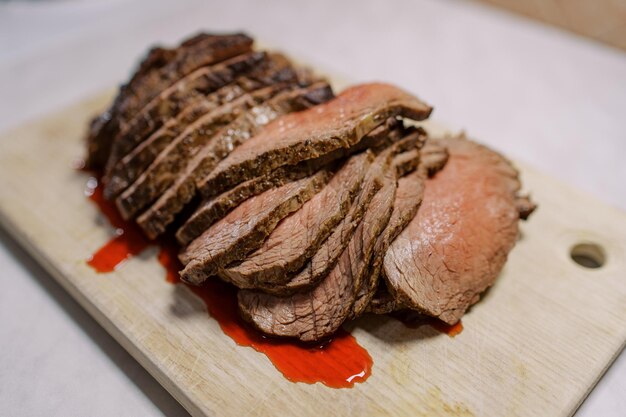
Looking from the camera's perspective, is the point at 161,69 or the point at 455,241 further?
the point at 161,69

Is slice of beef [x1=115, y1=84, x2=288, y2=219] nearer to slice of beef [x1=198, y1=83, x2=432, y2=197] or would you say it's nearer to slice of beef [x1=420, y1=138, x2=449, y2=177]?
slice of beef [x1=198, y1=83, x2=432, y2=197]

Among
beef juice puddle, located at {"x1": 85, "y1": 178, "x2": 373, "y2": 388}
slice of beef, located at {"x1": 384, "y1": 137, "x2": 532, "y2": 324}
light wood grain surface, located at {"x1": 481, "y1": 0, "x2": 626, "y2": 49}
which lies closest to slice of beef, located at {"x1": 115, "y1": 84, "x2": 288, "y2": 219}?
beef juice puddle, located at {"x1": 85, "y1": 178, "x2": 373, "y2": 388}

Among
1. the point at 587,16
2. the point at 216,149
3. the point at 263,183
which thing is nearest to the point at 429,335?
the point at 263,183

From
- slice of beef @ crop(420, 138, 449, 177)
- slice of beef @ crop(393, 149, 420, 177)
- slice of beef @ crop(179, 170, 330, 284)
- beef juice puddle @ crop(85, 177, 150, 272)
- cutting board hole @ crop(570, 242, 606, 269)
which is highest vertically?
slice of beef @ crop(393, 149, 420, 177)

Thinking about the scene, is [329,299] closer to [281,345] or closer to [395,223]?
[281,345]

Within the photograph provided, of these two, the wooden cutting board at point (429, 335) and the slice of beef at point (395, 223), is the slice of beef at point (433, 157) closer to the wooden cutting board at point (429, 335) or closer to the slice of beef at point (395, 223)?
the slice of beef at point (395, 223)

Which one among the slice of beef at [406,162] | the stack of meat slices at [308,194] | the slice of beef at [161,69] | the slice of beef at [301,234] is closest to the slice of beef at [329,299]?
the stack of meat slices at [308,194]
